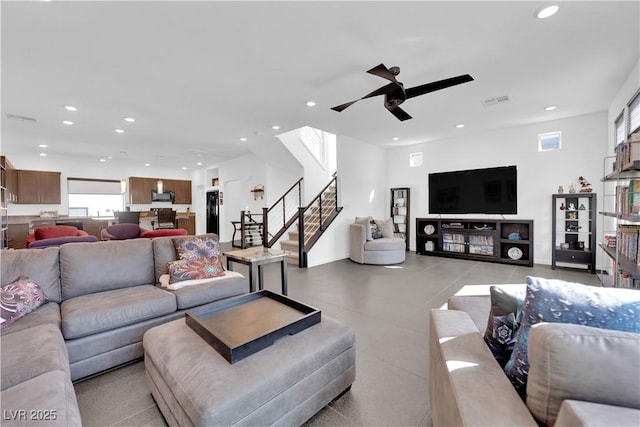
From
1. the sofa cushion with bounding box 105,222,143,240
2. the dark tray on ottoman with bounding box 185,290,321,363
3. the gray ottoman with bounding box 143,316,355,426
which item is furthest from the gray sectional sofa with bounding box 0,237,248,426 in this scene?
the sofa cushion with bounding box 105,222,143,240

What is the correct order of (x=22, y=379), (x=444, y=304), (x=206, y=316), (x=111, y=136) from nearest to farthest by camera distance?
(x=22, y=379) → (x=206, y=316) → (x=444, y=304) → (x=111, y=136)

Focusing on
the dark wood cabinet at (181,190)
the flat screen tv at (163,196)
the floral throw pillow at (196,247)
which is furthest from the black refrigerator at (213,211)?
the floral throw pillow at (196,247)

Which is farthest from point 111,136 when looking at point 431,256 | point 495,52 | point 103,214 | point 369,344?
point 431,256

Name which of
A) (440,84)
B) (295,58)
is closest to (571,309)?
(440,84)

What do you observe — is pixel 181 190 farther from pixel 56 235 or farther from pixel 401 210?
pixel 401 210

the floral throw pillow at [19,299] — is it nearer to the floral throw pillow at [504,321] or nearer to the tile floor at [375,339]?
the tile floor at [375,339]

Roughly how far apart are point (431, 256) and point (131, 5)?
20.7 ft

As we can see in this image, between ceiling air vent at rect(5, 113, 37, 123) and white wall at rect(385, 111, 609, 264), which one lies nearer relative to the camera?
ceiling air vent at rect(5, 113, 37, 123)

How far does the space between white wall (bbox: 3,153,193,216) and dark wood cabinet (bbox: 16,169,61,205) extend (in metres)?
0.18

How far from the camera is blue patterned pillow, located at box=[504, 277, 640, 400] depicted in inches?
33.8

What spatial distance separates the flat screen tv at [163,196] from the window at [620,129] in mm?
11434

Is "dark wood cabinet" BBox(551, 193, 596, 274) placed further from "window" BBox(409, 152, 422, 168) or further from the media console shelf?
"window" BBox(409, 152, 422, 168)

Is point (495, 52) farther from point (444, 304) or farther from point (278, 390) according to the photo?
point (278, 390)

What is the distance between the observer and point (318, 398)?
1558mm
